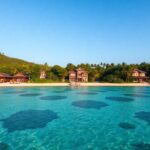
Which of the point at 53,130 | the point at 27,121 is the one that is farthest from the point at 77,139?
the point at 27,121

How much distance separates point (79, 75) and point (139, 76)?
2042 cm

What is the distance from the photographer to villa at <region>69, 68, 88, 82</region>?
63094 mm

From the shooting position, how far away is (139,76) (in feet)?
201

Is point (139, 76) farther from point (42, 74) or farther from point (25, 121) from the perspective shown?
point (25, 121)

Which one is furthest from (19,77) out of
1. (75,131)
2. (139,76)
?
(75,131)

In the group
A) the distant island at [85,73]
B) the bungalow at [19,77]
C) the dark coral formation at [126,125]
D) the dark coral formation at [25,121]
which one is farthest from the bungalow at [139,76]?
the dark coral formation at [25,121]

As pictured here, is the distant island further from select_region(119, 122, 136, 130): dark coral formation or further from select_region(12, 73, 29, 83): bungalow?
select_region(119, 122, 136, 130): dark coral formation

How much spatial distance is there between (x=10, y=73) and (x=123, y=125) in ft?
186

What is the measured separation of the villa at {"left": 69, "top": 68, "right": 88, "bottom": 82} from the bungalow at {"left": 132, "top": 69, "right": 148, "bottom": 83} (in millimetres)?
16363

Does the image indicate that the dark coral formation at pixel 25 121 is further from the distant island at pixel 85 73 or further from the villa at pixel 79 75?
the villa at pixel 79 75

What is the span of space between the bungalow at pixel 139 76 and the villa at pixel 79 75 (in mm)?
16363

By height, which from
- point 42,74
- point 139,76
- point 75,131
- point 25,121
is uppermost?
point 42,74

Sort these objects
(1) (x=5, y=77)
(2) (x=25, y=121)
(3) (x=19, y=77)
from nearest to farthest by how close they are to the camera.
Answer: (2) (x=25, y=121) < (1) (x=5, y=77) < (3) (x=19, y=77)

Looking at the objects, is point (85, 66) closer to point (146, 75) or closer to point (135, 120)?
point (146, 75)
